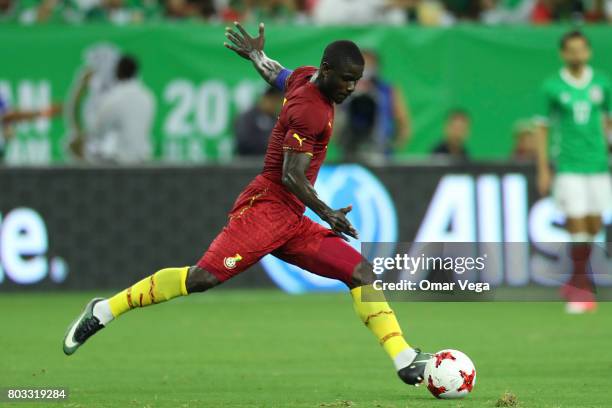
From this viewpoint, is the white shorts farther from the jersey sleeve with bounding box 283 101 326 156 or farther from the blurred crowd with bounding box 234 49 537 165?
the jersey sleeve with bounding box 283 101 326 156

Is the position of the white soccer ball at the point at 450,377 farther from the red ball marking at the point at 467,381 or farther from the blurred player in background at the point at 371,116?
the blurred player in background at the point at 371,116

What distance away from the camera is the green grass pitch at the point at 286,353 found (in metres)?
8.38

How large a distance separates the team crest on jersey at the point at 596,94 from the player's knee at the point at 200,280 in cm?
634

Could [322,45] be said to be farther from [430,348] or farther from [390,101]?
[430,348]

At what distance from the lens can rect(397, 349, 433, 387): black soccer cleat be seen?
8.28 m

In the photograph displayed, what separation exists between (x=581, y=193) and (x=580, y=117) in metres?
0.75

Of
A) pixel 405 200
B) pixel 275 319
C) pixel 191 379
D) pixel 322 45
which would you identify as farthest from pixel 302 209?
pixel 322 45

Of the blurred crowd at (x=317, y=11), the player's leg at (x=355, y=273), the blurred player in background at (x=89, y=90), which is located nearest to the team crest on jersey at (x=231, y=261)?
the player's leg at (x=355, y=273)

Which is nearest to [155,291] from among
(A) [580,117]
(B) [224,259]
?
(B) [224,259]

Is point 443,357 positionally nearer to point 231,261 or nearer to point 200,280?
point 231,261

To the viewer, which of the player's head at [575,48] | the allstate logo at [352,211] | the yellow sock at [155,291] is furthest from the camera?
the allstate logo at [352,211]

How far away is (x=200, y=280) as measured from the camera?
8492 millimetres

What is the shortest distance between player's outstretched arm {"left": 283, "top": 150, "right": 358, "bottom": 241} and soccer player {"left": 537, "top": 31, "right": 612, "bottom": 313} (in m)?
6.05

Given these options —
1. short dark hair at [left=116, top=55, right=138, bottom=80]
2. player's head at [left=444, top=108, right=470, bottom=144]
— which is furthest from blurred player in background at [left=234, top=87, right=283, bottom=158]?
player's head at [left=444, top=108, right=470, bottom=144]
